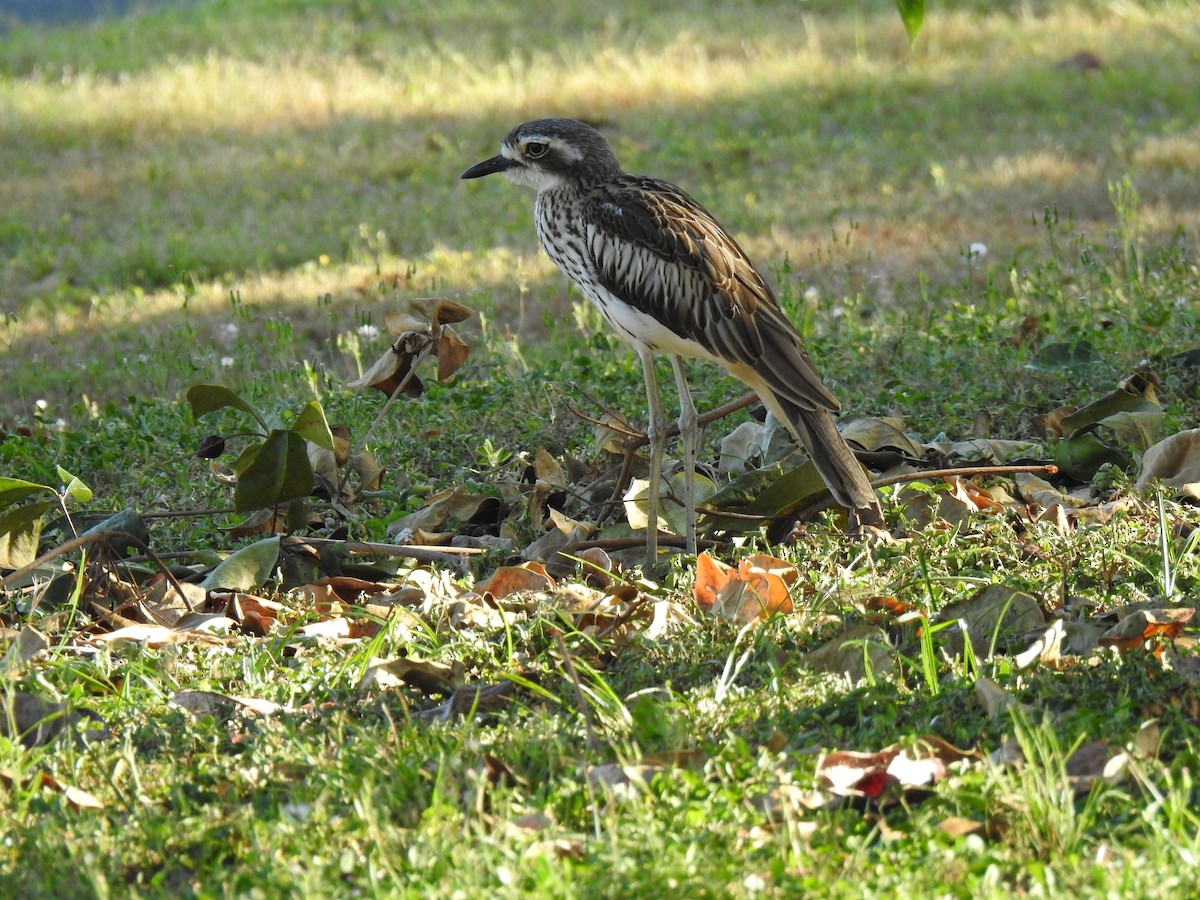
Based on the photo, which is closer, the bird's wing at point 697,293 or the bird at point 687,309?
the bird at point 687,309

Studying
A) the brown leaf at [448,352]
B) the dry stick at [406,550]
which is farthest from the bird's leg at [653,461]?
the brown leaf at [448,352]

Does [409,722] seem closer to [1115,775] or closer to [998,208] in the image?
[1115,775]

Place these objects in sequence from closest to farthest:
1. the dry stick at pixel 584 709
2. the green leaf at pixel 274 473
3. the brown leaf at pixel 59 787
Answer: the brown leaf at pixel 59 787, the dry stick at pixel 584 709, the green leaf at pixel 274 473

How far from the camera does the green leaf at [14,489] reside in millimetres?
3918

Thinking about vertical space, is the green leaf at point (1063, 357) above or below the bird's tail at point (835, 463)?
below

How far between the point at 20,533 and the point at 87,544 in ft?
0.69

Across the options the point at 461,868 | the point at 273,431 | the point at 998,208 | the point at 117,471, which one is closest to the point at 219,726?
the point at 461,868

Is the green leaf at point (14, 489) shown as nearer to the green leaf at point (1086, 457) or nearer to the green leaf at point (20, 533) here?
the green leaf at point (20, 533)

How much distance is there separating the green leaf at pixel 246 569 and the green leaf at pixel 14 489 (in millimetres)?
519

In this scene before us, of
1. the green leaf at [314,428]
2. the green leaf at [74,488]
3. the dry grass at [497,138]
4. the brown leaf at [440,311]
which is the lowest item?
the dry grass at [497,138]

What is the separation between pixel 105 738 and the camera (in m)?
3.13

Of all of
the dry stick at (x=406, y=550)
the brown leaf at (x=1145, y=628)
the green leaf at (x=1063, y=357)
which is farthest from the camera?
the green leaf at (x=1063, y=357)

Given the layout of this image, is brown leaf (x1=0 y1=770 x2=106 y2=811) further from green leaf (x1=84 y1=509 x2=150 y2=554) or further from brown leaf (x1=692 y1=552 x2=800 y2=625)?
brown leaf (x1=692 y1=552 x2=800 y2=625)

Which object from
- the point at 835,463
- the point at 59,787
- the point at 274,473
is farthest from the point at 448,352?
the point at 59,787
